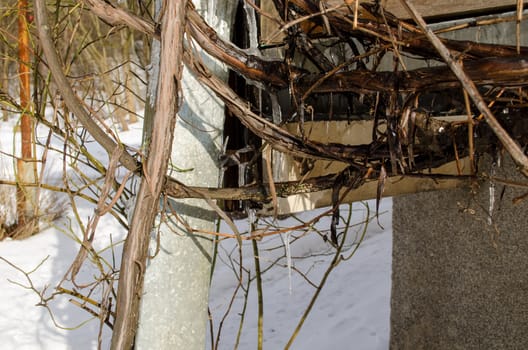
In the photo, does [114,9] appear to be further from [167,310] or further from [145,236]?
[167,310]

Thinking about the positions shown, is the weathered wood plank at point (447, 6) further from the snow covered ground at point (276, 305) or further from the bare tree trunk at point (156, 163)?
the snow covered ground at point (276, 305)

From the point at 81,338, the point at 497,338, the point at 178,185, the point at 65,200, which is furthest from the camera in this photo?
the point at 65,200

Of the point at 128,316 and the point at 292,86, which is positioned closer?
the point at 128,316

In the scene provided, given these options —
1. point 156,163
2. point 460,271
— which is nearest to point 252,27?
point 156,163

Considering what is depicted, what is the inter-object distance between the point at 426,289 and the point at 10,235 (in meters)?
5.81

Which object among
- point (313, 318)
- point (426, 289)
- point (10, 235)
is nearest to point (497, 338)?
point (426, 289)

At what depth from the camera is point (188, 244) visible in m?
1.48

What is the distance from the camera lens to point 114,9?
1.20 metres

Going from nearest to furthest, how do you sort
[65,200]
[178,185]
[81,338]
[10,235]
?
[178,185] < [81,338] < [10,235] < [65,200]

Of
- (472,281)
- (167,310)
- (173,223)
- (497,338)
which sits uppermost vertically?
(173,223)

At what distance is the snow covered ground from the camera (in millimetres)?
4316

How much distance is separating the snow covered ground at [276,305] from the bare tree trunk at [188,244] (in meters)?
1.92

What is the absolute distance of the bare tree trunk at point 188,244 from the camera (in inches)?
56.3

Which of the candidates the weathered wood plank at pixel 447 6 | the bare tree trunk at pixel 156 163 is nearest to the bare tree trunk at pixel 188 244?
the bare tree trunk at pixel 156 163
